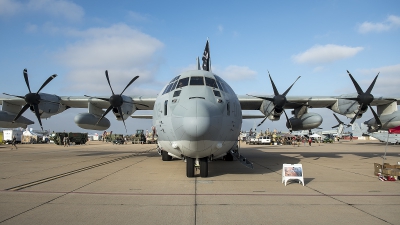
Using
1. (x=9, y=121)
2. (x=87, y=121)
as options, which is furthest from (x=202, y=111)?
(x=9, y=121)

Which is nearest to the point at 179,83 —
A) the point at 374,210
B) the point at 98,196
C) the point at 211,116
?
the point at 211,116

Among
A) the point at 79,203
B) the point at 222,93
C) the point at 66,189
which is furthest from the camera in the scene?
the point at 222,93

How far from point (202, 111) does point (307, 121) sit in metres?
12.3

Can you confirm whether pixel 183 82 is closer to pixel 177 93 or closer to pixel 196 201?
pixel 177 93

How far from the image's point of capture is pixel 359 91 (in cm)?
1700

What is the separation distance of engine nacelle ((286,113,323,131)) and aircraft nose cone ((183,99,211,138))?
11948 mm

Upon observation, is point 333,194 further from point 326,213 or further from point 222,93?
point 222,93

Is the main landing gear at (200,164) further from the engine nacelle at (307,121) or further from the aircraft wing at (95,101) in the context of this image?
the engine nacelle at (307,121)

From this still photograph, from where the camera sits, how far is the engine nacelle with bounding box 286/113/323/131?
17.8 metres

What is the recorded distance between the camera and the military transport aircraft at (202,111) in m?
8.29

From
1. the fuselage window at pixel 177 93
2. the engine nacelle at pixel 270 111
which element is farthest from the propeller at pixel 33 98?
the engine nacelle at pixel 270 111

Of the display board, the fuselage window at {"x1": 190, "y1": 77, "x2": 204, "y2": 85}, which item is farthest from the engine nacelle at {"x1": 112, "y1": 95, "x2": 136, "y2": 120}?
the display board

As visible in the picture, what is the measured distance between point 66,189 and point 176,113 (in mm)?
3846

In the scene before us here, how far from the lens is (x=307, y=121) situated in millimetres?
18094
